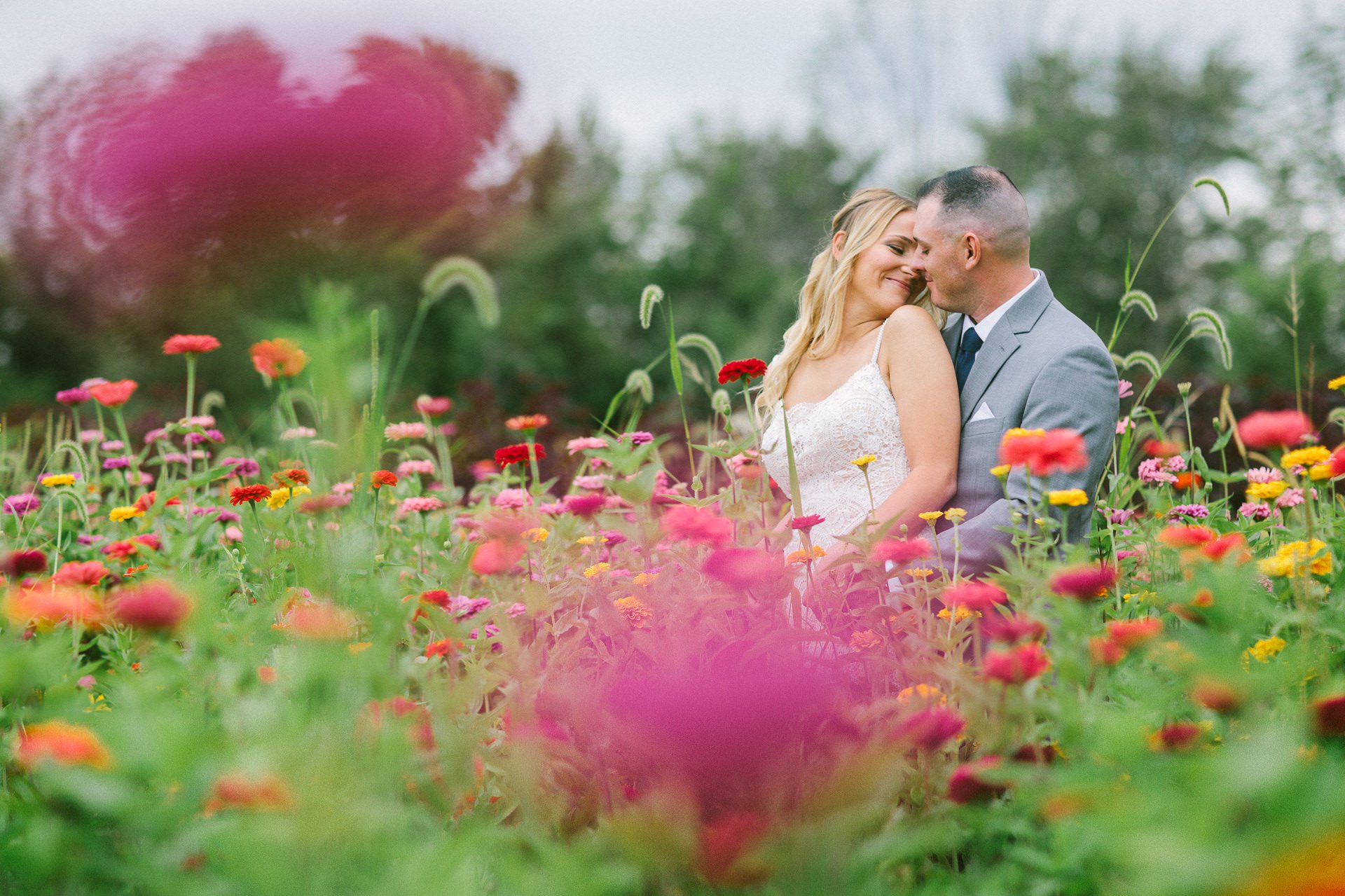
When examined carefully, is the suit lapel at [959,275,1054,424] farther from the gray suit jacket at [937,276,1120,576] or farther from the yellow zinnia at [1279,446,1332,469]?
the yellow zinnia at [1279,446,1332,469]

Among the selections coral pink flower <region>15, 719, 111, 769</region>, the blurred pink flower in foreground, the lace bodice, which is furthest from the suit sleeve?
coral pink flower <region>15, 719, 111, 769</region>

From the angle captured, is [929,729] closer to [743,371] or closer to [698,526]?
[698,526]

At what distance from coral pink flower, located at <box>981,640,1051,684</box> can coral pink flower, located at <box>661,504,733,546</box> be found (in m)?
0.46

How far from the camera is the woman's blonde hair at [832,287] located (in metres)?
2.95

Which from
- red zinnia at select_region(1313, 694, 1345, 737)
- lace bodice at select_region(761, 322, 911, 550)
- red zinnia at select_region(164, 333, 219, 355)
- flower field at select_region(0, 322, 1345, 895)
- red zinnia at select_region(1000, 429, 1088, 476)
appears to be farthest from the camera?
lace bodice at select_region(761, 322, 911, 550)

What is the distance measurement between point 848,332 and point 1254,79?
22.8m

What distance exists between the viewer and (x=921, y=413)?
2502 millimetres

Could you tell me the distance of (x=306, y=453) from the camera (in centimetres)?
230

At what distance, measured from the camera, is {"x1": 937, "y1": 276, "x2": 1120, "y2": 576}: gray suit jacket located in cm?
219

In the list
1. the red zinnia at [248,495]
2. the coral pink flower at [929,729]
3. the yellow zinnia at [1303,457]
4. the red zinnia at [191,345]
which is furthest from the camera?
the red zinnia at [191,345]

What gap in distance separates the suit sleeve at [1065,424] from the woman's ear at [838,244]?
0.96 metres

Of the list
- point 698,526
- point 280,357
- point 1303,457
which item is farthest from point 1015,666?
point 280,357

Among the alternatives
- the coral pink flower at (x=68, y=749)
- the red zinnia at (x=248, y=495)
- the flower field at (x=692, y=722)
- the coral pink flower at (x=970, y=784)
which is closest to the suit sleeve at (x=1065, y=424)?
the flower field at (x=692, y=722)

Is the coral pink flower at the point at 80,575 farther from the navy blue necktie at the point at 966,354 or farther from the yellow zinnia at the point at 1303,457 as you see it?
the navy blue necktie at the point at 966,354
